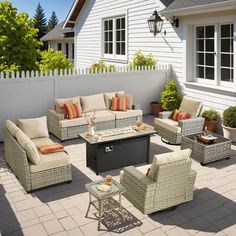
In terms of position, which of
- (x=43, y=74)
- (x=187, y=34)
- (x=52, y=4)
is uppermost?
(x=52, y=4)

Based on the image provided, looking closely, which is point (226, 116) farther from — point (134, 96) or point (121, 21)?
point (121, 21)

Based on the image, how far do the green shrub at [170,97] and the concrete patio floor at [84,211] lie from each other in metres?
4.67

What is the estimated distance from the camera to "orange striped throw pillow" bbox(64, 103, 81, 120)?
9477mm

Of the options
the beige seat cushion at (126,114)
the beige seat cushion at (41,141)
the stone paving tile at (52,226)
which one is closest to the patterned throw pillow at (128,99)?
the beige seat cushion at (126,114)

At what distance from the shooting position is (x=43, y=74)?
10453 mm

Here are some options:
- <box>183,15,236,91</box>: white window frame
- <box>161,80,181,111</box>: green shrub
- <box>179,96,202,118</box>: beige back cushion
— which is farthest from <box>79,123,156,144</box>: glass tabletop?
<box>161,80,181,111</box>: green shrub

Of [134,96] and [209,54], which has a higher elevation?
[209,54]

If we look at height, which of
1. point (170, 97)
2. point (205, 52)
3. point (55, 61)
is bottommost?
point (170, 97)

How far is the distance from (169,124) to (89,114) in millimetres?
2430

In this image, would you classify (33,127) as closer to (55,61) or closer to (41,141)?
(41,141)

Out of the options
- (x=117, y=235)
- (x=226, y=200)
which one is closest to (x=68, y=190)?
(x=117, y=235)

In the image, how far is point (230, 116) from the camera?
9180mm

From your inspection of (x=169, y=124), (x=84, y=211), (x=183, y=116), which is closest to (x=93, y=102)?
(x=169, y=124)

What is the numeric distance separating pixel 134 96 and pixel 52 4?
62238 mm
